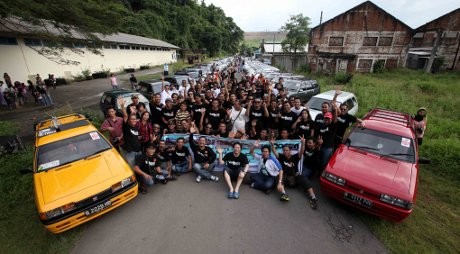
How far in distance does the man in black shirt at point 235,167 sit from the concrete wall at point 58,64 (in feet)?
28.1

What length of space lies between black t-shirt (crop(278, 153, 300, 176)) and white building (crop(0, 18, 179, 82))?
10069 mm

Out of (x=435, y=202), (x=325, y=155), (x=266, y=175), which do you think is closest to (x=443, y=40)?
(x=435, y=202)

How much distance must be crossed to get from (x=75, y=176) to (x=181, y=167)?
8.28 feet

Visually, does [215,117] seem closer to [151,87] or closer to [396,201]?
[396,201]

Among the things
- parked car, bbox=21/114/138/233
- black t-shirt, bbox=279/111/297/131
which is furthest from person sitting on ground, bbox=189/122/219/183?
black t-shirt, bbox=279/111/297/131

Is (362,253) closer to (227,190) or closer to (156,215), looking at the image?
(227,190)

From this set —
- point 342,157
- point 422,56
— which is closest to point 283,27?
point 422,56

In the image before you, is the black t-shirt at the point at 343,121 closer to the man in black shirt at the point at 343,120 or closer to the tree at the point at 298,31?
the man in black shirt at the point at 343,120

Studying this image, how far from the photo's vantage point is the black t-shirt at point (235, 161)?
18.2 ft

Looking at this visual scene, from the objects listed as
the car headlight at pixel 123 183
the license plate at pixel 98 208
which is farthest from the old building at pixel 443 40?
the license plate at pixel 98 208

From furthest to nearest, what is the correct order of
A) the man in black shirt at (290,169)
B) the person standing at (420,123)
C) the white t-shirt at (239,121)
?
1. the white t-shirt at (239,121)
2. the person standing at (420,123)
3. the man in black shirt at (290,169)

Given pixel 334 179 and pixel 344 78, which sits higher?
pixel 344 78

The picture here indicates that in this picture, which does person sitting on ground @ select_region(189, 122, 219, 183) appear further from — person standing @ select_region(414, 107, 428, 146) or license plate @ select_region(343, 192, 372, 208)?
person standing @ select_region(414, 107, 428, 146)

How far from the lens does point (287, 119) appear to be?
667 centimetres
